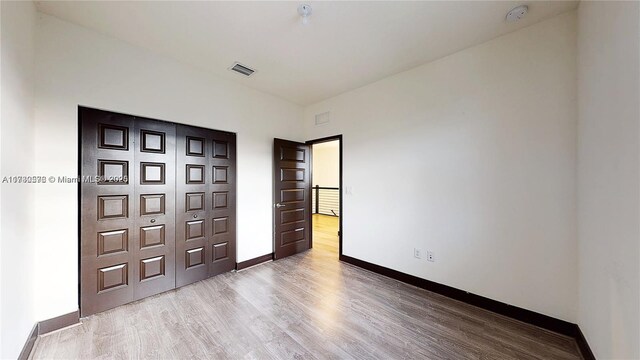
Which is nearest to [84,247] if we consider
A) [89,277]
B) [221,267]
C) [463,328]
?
[89,277]

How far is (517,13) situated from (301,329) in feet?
11.0

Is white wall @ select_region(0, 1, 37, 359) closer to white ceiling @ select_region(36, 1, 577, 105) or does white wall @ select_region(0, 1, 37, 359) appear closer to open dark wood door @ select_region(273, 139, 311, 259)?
white ceiling @ select_region(36, 1, 577, 105)

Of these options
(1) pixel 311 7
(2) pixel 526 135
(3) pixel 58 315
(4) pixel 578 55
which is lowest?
(3) pixel 58 315

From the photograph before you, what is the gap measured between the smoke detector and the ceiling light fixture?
173 centimetres

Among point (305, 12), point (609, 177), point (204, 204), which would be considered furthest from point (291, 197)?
point (609, 177)

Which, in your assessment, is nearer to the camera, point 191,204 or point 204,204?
point 191,204

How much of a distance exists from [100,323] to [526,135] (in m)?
4.35

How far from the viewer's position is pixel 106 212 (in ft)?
7.20

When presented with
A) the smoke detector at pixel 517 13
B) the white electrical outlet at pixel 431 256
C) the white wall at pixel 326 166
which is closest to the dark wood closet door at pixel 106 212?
the white electrical outlet at pixel 431 256

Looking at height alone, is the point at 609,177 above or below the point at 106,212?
above

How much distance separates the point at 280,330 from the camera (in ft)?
6.35

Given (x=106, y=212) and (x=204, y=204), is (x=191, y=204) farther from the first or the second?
(x=106, y=212)

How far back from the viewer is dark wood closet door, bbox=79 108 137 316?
6.84 ft

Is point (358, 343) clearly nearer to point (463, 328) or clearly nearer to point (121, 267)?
point (463, 328)
